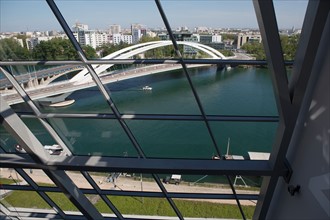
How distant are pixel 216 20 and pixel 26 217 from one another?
640cm

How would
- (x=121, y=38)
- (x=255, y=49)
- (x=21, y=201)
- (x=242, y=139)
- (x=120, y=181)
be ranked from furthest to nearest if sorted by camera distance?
(x=21, y=201)
(x=120, y=181)
(x=242, y=139)
(x=121, y=38)
(x=255, y=49)

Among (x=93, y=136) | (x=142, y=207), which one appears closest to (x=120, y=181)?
(x=93, y=136)

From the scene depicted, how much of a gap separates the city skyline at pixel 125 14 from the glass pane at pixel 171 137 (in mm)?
2031

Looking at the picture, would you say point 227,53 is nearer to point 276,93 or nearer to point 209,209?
point 276,93

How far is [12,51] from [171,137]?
11.0 ft

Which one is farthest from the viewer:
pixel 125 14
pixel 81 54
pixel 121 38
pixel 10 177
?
pixel 10 177

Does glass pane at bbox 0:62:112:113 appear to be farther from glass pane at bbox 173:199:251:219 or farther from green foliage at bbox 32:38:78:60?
glass pane at bbox 173:199:251:219

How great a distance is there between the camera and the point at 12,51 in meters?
3.57

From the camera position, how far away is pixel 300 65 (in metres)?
2.14

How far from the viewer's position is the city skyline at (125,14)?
9.61 feet

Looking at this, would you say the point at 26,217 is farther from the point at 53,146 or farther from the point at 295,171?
the point at 295,171

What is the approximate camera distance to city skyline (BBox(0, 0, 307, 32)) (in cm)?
293

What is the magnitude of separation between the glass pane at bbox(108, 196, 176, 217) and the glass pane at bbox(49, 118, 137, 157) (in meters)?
4.12

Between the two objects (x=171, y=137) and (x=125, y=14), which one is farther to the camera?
(x=171, y=137)
